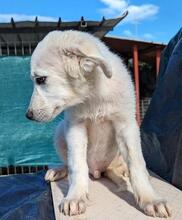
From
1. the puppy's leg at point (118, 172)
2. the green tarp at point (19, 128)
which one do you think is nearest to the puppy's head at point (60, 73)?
the puppy's leg at point (118, 172)

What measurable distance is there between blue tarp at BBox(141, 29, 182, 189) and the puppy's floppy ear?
2.30ft

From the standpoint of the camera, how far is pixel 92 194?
78.3 inches

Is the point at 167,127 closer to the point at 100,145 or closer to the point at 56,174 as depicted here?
the point at 100,145

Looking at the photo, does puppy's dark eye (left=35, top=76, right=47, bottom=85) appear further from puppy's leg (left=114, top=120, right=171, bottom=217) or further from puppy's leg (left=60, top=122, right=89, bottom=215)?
puppy's leg (left=114, top=120, right=171, bottom=217)

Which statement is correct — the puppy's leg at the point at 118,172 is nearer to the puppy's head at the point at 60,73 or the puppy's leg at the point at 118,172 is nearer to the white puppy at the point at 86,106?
the white puppy at the point at 86,106

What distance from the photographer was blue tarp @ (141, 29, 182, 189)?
2230 mm

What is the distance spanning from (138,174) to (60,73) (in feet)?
1.91

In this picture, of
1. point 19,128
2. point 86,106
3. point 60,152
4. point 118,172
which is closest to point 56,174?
point 60,152

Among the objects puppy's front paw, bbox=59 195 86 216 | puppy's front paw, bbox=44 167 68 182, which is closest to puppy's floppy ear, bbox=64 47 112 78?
puppy's front paw, bbox=59 195 86 216

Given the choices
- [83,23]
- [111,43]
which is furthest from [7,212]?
[111,43]

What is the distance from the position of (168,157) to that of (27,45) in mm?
4109

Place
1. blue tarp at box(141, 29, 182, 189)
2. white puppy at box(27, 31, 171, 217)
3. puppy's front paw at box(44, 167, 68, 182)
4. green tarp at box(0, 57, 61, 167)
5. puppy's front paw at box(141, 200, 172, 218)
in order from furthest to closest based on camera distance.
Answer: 1. green tarp at box(0, 57, 61, 167)
2. puppy's front paw at box(44, 167, 68, 182)
3. blue tarp at box(141, 29, 182, 189)
4. white puppy at box(27, 31, 171, 217)
5. puppy's front paw at box(141, 200, 172, 218)

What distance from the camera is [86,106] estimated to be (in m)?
1.97

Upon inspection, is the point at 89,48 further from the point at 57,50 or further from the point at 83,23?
the point at 83,23
